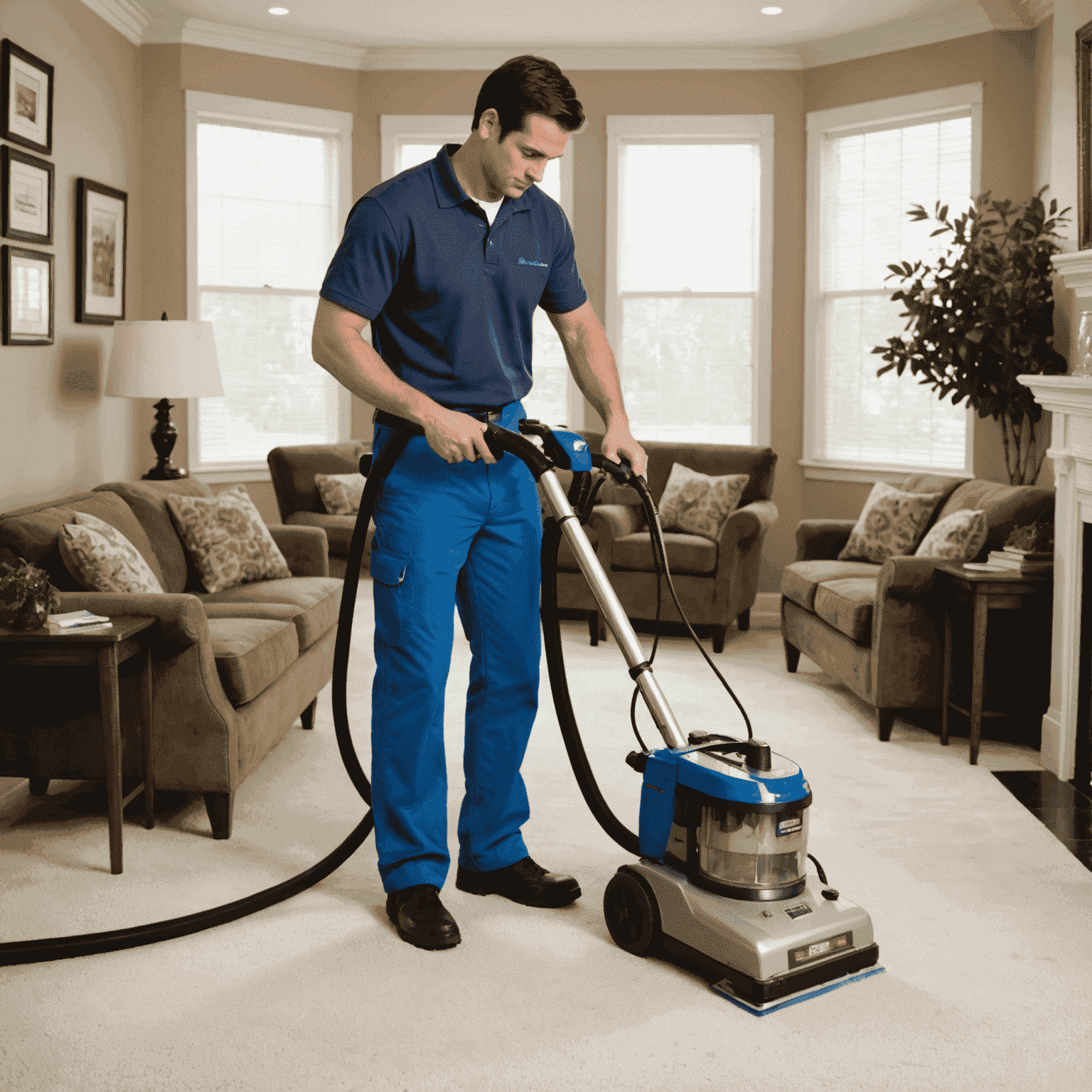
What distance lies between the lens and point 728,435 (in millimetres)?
6605

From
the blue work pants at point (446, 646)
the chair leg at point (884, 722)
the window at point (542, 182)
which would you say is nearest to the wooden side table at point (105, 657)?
the blue work pants at point (446, 646)

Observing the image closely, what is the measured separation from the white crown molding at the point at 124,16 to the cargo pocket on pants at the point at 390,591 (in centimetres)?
392

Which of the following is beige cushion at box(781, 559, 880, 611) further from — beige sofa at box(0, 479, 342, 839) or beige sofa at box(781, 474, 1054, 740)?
beige sofa at box(0, 479, 342, 839)

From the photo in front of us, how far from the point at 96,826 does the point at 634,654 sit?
1.59 meters

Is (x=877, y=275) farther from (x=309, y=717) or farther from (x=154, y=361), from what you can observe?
(x=309, y=717)

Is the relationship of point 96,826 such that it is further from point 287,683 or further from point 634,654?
point 634,654

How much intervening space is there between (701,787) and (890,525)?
3.00 meters

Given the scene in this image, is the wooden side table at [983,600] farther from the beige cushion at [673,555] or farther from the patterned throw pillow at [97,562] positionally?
the patterned throw pillow at [97,562]

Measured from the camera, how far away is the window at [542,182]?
256 inches

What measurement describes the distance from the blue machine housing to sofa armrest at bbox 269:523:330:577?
244 centimetres

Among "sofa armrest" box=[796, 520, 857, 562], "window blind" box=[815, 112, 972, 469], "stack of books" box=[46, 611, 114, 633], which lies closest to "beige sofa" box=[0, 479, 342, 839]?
"stack of books" box=[46, 611, 114, 633]

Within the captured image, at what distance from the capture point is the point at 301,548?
4.37 m

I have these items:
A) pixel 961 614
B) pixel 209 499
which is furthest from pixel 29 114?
pixel 961 614

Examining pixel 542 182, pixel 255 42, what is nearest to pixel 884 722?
pixel 542 182
